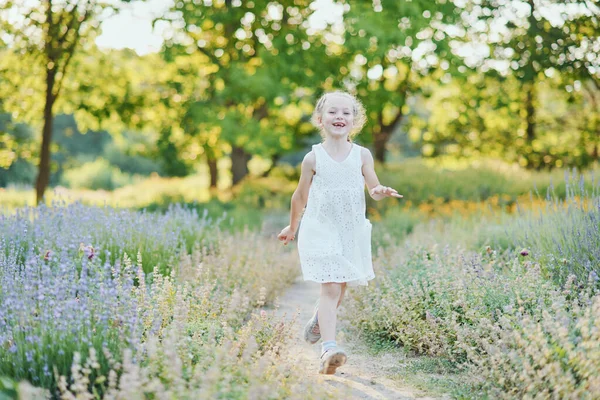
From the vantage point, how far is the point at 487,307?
3.97m

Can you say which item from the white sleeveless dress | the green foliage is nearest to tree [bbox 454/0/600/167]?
the white sleeveless dress

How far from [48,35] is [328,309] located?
9.45 meters

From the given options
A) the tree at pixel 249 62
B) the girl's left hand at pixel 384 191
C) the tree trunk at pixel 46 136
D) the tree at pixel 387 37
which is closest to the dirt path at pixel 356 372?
the girl's left hand at pixel 384 191

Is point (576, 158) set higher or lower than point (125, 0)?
lower

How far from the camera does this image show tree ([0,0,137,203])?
1138 cm

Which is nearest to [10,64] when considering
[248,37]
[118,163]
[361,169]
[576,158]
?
[248,37]

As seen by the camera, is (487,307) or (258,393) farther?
(487,307)

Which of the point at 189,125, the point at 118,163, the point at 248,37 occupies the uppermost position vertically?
the point at 248,37

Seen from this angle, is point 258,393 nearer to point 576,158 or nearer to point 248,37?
point 248,37

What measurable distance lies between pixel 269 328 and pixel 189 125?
10631 mm

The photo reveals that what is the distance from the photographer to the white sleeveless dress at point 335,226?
3963mm

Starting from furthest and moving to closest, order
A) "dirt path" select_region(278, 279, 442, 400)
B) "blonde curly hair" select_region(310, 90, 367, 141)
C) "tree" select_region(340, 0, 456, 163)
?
"tree" select_region(340, 0, 456, 163)
"blonde curly hair" select_region(310, 90, 367, 141)
"dirt path" select_region(278, 279, 442, 400)

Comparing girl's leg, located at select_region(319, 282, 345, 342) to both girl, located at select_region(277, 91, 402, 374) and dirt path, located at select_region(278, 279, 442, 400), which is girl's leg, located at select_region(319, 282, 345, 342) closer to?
girl, located at select_region(277, 91, 402, 374)

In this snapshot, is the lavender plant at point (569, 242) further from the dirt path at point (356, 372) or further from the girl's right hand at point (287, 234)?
the girl's right hand at point (287, 234)
